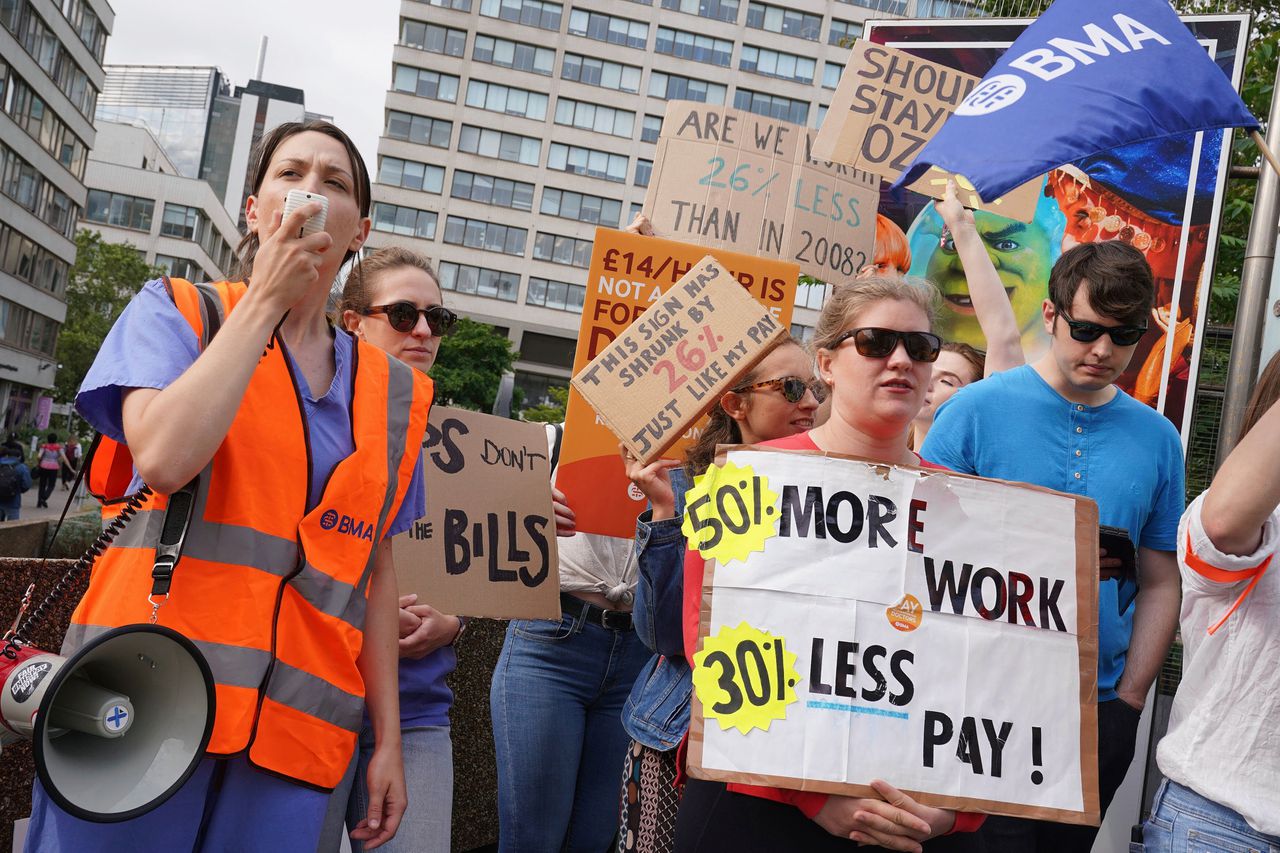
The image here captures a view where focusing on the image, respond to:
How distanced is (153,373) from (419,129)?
6066 cm

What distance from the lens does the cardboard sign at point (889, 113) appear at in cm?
484

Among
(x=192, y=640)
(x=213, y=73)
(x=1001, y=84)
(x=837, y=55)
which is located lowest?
(x=192, y=640)

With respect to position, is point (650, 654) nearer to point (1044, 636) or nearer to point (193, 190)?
point (1044, 636)

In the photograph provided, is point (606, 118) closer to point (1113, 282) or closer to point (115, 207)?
point (115, 207)

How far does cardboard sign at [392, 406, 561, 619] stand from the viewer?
128 inches

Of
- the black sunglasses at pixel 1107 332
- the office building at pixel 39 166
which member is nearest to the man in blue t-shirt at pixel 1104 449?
the black sunglasses at pixel 1107 332

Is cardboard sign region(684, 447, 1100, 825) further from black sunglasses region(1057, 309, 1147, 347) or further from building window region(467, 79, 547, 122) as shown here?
building window region(467, 79, 547, 122)

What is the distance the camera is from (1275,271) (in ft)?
14.1

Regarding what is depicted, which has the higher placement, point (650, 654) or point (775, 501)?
point (775, 501)

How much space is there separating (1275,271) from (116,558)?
163 inches

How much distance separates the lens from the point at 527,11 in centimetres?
6031

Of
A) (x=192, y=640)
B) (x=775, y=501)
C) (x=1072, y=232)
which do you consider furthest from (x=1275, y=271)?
(x=192, y=640)

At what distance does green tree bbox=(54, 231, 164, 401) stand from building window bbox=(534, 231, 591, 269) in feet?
63.1

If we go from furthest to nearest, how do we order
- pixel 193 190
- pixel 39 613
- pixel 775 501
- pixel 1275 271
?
pixel 193 190, pixel 1275 271, pixel 775 501, pixel 39 613
